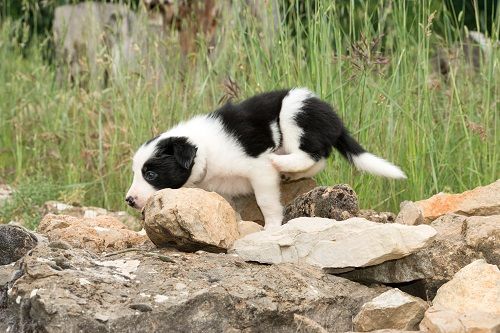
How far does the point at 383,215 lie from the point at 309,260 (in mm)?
764

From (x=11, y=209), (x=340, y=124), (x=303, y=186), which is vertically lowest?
(x=11, y=209)

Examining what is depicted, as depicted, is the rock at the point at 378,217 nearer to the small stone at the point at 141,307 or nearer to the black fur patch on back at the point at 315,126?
the black fur patch on back at the point at 315,126

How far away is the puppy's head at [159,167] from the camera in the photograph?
522 cm

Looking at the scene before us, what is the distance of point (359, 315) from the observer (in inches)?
151

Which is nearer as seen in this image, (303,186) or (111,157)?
(303,186)

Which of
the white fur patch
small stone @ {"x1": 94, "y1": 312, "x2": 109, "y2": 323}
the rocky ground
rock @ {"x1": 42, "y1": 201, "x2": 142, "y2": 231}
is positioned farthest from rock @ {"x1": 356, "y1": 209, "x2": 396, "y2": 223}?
rock @ {"x1": 42, "y1": 201, "x2": 142, "y2": 231}

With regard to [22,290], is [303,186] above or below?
below

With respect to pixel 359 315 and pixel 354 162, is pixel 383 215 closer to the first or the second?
pixel 354 162

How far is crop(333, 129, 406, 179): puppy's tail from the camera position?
5.38 meters

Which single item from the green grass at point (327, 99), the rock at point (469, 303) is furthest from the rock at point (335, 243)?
the green grass at point (327, 99)

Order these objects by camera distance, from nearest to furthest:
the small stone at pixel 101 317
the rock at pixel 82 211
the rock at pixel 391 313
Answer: the small stone at pixel 101 317
the rock at pixel 391 313
the rock at pixel 82 211

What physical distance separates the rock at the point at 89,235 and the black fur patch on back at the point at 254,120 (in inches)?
30.5

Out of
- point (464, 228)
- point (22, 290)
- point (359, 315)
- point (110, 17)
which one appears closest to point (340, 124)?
point (464, 228)

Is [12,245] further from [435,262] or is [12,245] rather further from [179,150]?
[435,262]
